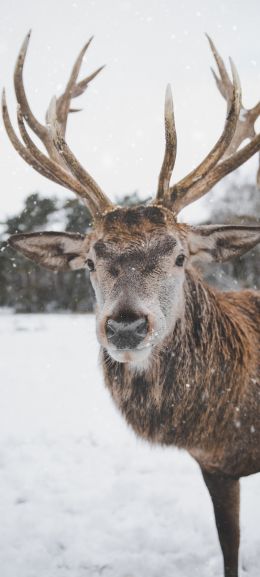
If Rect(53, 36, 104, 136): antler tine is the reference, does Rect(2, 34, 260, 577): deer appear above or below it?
below

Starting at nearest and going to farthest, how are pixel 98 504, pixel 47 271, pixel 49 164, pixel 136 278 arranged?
pixel 136 278
pixel 49 164
pixel 98 504
pixel 47 271

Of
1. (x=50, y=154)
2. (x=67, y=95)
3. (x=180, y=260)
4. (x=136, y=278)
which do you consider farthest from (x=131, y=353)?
(x=67, y=95)

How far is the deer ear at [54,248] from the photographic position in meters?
2.89

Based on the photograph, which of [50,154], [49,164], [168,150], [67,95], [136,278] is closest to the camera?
A: [136,278]

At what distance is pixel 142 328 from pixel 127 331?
0.27 ft

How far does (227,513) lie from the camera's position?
2.80 metres

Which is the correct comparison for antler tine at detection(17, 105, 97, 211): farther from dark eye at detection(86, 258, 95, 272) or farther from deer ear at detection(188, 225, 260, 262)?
deer ear at detection(188, 225, 260, 262)

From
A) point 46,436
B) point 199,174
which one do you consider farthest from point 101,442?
point 199,174

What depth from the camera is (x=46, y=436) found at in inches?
225

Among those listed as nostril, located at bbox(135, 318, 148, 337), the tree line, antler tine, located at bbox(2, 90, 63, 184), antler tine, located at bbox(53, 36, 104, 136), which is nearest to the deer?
nostril, located at bbox(135, 318, 148, 337)

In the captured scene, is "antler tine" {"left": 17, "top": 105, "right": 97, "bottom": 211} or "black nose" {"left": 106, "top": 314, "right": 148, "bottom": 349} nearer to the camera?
"black nose" {"left": 106, "top": 314, "right": 148, "bottom": 349}

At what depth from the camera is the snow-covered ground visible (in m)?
3.11

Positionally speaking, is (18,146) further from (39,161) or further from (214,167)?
(214,167)

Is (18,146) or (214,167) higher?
(18,146)
